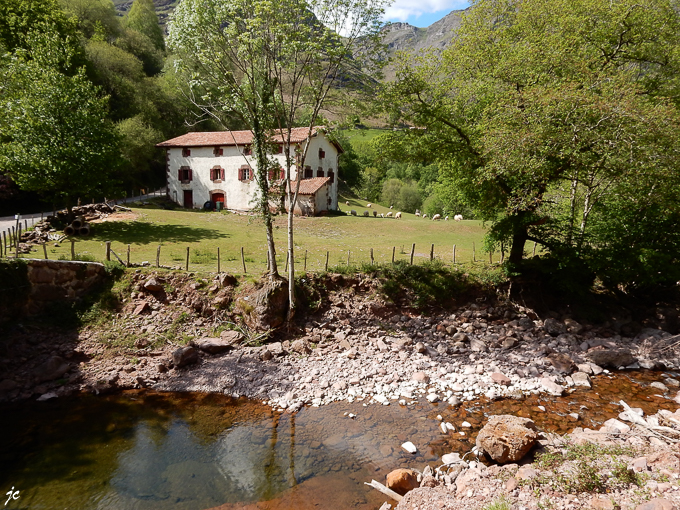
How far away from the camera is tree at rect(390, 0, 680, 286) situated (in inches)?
553

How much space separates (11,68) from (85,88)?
4.76 metres

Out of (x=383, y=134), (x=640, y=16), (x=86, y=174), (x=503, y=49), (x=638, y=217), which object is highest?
(x=640, y=16)

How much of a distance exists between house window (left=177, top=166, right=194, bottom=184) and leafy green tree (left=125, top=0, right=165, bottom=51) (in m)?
38.4

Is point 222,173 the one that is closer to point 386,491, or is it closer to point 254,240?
point 254,240

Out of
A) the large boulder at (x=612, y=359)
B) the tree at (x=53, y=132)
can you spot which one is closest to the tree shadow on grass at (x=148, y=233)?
the tree at (x=53, y=132)

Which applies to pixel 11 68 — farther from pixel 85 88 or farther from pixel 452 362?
pixel 452 362

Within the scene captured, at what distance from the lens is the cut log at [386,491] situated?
28.2 feet

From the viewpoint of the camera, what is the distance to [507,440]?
9.48 meters

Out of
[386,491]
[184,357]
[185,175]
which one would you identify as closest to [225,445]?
[386,491]

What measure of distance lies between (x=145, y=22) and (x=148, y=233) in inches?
2499

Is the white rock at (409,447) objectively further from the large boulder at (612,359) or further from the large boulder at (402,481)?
the large boulder at (612,359)

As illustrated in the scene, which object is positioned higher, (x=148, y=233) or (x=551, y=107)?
(x=551, y=107)

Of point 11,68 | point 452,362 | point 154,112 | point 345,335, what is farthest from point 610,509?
point 154,112

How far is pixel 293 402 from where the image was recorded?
12.9 m
